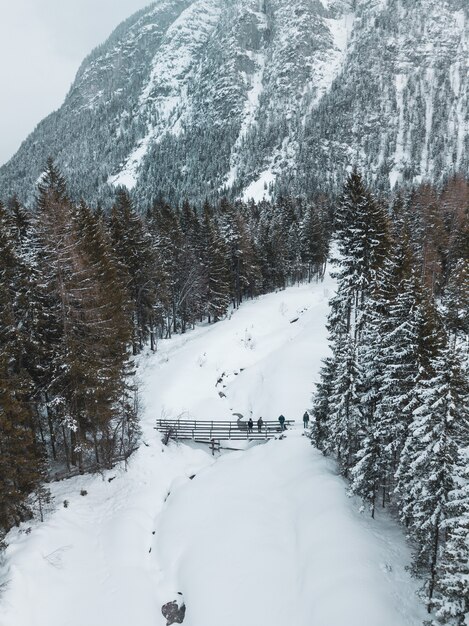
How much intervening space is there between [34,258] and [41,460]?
9.90 metres

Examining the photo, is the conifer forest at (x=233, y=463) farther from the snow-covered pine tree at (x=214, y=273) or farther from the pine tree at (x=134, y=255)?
the snow-covered pine tree at (x=214, y=273)

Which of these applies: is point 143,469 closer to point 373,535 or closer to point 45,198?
point 373,535

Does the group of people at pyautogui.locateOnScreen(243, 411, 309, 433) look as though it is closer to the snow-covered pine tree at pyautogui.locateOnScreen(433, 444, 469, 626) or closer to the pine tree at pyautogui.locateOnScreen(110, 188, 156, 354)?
the pine tree at pyautogui.locateOnScreen(110, 188, 156, 354)

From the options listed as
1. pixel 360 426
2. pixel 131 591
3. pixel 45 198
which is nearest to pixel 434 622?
pixel 360 426

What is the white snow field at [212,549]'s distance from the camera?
14680mm

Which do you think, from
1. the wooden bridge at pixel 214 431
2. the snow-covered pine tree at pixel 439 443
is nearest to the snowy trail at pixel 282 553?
the snow-covered pine tree at pixel 439 443

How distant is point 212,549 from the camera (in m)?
18.4

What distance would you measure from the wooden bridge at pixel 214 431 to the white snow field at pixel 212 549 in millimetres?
802

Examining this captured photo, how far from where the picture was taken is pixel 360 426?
19453mm

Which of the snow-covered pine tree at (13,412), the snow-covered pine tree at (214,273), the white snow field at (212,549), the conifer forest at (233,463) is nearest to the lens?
the conifer forest at (233,463)

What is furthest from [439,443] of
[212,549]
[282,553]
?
[212,549]

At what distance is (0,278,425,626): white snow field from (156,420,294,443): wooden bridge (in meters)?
0.80

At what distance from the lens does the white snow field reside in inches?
578

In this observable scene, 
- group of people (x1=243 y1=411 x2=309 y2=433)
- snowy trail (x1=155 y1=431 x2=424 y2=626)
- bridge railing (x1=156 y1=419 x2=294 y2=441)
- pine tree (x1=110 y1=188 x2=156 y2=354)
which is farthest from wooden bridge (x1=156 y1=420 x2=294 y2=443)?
pine tree (x1=110 y1=188 x2=156 y2=354)
